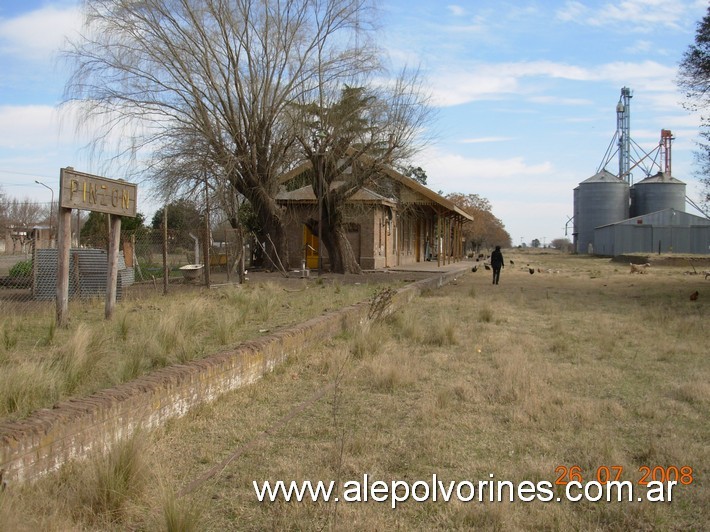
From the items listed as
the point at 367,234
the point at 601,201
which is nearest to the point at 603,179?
the point at 601,201

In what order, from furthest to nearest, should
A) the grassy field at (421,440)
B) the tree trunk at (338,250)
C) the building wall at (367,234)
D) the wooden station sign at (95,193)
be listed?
the building wall at (367,234), the tree trunk at (338,250), the wooden station sign at (95,193), the grassy field at (421,440)

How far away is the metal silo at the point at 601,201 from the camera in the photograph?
233 ft

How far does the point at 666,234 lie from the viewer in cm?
5659

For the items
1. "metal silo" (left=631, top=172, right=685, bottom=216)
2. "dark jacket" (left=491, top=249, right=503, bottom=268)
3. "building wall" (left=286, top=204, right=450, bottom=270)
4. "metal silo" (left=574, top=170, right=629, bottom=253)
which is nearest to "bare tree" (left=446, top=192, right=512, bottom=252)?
"metal silo" (left=574, top=170, right=629, bottom=253)

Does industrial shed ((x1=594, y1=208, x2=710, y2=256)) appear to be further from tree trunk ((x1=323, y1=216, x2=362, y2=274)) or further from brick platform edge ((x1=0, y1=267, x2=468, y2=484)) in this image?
brick platform edge ((x1=0, y1=267, x2=468, y2=484))

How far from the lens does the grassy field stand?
3750mm

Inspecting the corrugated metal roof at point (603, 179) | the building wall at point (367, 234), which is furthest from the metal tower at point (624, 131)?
the building wall at point (367, 234)

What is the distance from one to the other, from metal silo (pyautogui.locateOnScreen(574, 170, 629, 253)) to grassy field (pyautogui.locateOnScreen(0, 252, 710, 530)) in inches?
2546

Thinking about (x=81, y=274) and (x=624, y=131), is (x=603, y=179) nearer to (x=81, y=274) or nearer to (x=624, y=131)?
(x=624, y=131)

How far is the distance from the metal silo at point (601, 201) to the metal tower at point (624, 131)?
920 cm

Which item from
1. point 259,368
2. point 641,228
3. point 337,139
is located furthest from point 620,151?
point 259,368

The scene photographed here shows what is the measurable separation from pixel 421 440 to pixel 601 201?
71303mm

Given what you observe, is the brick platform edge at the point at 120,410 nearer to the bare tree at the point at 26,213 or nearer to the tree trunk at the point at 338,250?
the tree trunk at the point at 338,250

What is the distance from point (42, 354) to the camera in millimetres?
6770
